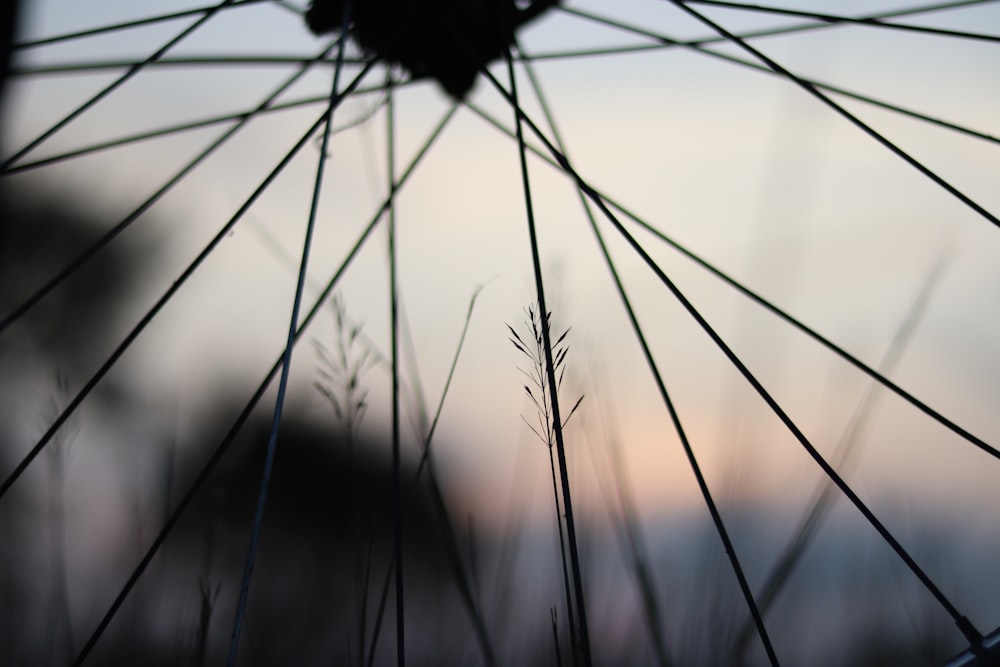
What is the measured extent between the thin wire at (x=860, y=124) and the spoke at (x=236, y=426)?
336 mm

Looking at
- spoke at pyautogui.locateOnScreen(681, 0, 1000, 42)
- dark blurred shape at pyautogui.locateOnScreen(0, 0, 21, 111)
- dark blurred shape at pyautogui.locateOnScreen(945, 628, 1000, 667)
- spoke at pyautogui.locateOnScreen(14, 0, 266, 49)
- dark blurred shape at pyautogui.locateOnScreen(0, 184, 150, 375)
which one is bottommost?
dark blurred shape at pyautogui.locateOnScreen(945, 628, 1000, 667)

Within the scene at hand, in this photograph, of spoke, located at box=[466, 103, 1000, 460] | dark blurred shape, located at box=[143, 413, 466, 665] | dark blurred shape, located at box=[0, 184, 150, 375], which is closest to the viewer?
spoke, located at box=[466, 103, 1000, 460]

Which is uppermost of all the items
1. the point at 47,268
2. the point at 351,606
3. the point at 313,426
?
the point at 47,268

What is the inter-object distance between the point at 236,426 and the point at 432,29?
0.54 metres

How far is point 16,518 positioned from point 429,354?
1228 millimetres

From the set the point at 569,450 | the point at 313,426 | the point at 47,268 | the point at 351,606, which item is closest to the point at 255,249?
the point at 569,450

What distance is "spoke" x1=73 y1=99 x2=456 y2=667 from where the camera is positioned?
59 cm

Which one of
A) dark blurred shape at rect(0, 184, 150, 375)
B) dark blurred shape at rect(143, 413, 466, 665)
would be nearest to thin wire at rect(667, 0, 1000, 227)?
dark blurred shape at rect(143, 413, 466, 665)

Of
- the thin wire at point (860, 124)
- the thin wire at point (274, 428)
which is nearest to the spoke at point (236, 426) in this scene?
the thin wire at point (274, 428)

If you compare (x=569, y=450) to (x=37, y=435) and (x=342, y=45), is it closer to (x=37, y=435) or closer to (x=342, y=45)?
(x=342, y=45)

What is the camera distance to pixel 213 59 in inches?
32.0

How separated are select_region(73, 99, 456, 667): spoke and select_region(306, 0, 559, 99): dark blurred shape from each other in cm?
6

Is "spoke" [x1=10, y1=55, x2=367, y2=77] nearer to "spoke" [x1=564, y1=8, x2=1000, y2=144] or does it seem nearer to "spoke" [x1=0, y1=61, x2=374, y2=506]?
"spoke" [x1=0, y1=61, x2=374, y2=506]

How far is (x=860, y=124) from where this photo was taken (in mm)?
737
